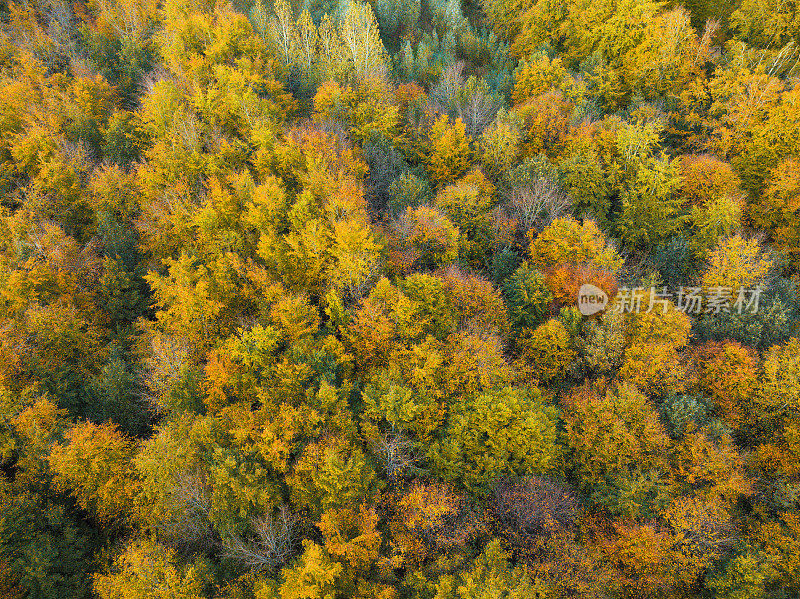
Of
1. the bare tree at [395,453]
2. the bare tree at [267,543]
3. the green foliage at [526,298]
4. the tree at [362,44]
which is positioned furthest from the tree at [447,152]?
the bare tree at [267,543]

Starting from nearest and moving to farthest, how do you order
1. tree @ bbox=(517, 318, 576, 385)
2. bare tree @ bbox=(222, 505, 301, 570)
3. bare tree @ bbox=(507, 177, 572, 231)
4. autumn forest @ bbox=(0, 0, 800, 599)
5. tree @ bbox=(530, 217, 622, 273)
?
bare tree @ bbox=(222, 505, 301, 570) < autumn forest @ bbox=(0, 0, 800, 599) < tree @ bbox=(517, 318, 576, 385) < tree @ bbox=(530, 217, 622, 273) < bare tree @ bbox=(507, 177, 572, 231)

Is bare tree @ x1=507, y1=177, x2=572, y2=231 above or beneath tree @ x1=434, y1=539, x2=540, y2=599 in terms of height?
above

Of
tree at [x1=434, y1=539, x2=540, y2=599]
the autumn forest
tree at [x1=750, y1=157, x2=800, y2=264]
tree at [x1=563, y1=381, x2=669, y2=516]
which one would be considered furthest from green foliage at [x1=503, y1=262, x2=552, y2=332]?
tree at [x1=750, y1=157, x2=800, y2=264]

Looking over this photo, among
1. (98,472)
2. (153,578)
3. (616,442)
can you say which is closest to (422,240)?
(616,442)

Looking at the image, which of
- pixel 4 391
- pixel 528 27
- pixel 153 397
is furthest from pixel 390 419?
pixel 528 27

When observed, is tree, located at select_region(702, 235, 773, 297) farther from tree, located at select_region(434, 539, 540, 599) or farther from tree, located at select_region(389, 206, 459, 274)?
tree, located at select_region(434, 539, 540, 599)

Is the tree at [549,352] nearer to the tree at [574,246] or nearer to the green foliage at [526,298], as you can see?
the green foliage at [526,298]
